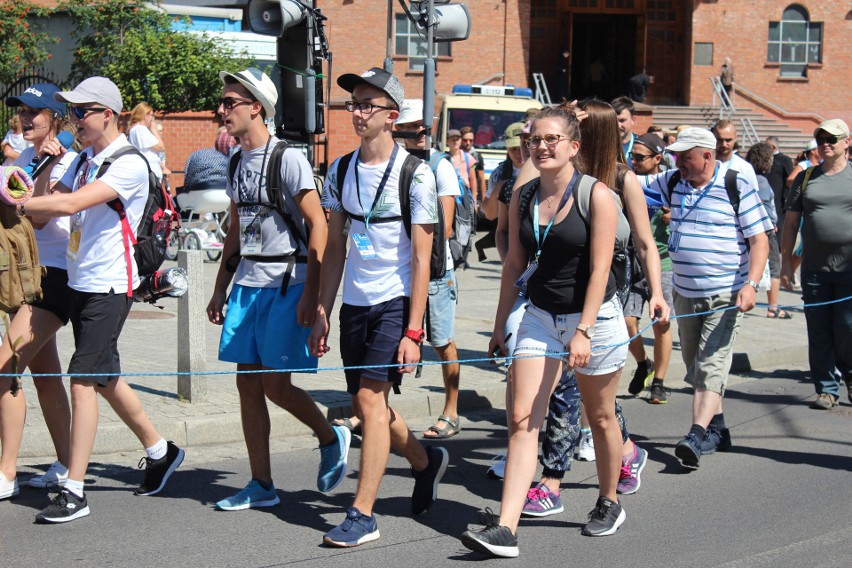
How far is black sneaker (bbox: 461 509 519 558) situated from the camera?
5.12m

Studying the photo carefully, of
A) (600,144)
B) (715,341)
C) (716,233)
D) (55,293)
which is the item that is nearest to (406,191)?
(600,144)

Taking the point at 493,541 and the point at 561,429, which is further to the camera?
the point at 561,429

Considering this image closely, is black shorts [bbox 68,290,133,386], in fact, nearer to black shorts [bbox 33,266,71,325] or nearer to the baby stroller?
black shorts [bbox 33,266,71,325]

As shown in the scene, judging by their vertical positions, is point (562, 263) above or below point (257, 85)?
below

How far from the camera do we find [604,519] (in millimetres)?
5660

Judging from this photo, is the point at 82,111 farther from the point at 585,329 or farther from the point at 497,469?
the point at 497,469

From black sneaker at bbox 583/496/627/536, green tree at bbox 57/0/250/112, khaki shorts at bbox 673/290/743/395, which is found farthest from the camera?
green tree at bbox 57/0/250/112

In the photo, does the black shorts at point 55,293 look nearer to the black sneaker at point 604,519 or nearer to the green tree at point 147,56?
the black sneaker at point 604,519

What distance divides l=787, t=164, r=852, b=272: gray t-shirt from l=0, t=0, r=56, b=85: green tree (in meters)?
19.2

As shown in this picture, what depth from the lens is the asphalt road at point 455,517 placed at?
529 centimetres

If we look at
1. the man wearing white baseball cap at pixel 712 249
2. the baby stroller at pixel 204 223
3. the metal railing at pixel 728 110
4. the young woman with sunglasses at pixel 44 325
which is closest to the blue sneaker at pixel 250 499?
the young woman with sunglasses at pixel 44 325

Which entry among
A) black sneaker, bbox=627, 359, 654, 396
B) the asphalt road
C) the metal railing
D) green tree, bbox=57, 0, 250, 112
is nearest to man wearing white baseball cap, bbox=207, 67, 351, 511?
the asphalt road

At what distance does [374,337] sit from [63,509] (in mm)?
1755

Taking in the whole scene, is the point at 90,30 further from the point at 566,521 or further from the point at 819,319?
the point at 566,521
